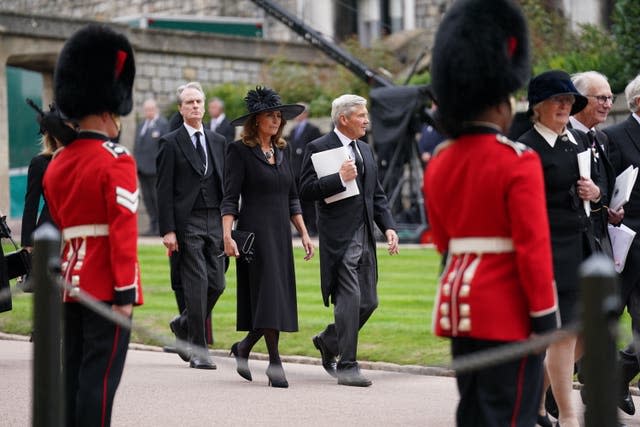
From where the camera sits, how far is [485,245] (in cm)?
590

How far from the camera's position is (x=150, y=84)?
90.4ft

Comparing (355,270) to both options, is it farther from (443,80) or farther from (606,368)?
(606,368)

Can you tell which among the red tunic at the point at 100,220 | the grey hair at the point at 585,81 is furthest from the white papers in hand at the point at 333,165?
the red tunic at the point at 100,220

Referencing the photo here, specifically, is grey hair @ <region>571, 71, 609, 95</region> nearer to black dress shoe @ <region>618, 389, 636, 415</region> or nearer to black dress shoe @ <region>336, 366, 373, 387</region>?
black dress shoe @ <region>618, 389, 636, 415</region>

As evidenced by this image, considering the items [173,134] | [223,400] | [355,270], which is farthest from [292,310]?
[173,134]

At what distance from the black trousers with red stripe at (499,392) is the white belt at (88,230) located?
1728 mm

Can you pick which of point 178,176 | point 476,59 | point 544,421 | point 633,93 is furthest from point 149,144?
point 476,59

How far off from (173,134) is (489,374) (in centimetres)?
593

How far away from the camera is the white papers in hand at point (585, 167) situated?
7.93 metres

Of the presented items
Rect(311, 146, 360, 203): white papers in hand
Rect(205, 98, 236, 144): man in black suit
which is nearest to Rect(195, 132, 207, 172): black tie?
Rect(311, 146, 360, 203): white papers in hand

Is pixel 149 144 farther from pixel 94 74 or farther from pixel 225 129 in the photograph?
pixel 94 74

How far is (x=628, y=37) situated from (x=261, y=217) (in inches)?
413

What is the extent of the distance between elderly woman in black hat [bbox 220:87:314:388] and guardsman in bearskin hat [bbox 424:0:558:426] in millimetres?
4251

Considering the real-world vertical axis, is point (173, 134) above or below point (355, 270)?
above
